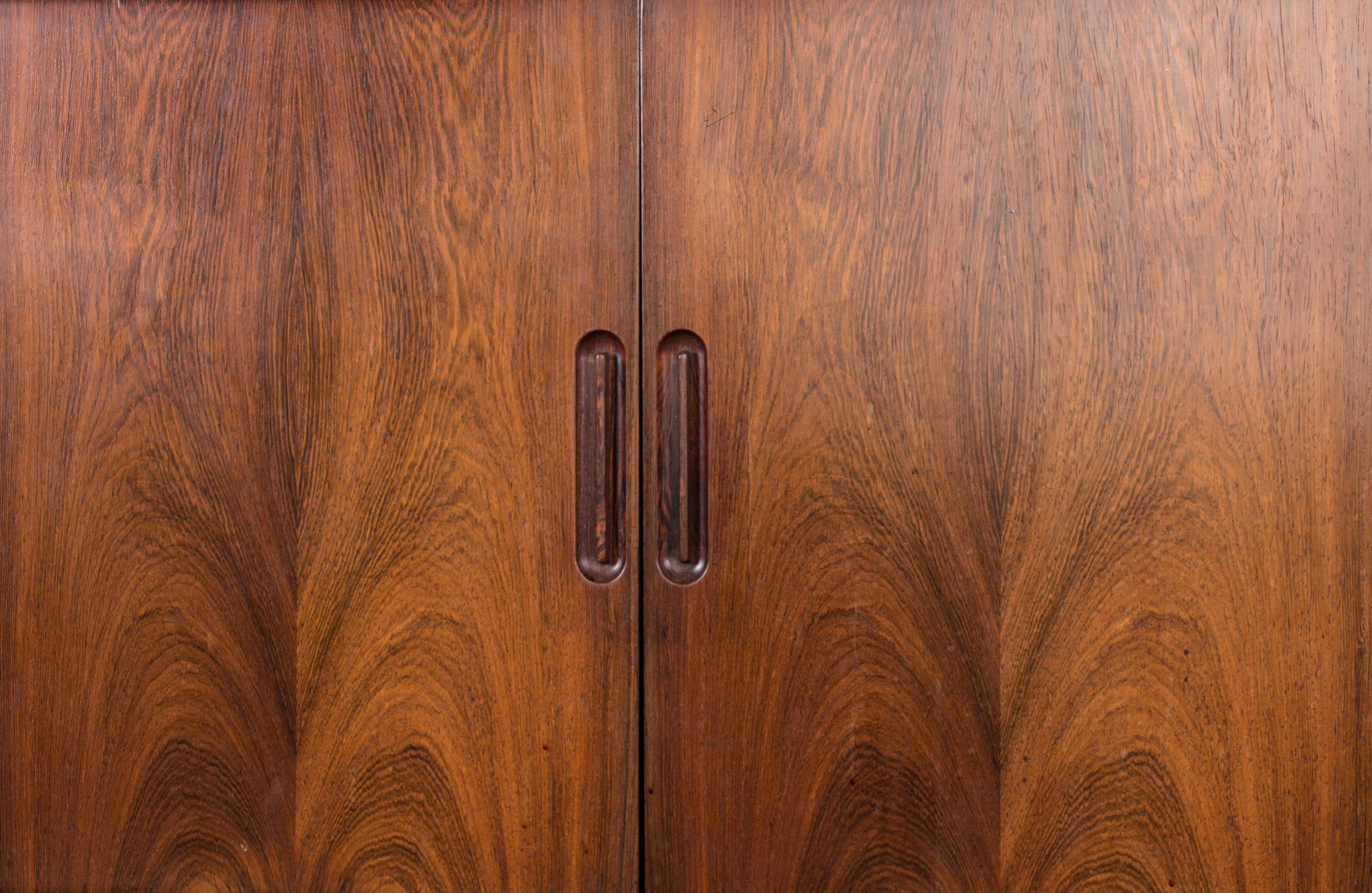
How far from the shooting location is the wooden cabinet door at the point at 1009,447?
54cm

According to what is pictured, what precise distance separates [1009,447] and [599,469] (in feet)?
0.99

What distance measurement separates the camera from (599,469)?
0.57 m

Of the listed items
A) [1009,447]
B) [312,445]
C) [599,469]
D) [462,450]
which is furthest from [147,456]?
[1009,447]

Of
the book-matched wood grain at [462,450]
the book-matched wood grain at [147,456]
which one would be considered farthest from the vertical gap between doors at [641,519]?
the book-matched wood grain at [147,456]

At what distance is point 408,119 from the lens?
1.91 ft

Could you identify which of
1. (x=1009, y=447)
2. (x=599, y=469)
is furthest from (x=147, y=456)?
(x=1009, y=447)

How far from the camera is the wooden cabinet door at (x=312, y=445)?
1.87 feet

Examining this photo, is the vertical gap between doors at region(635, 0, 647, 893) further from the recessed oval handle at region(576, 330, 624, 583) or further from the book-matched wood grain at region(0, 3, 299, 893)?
the book-matched wood grain at region(0, 3, 299, 893)

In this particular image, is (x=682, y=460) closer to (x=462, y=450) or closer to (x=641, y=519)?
(x=641, y=519)

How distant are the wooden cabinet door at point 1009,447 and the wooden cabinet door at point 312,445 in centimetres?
7

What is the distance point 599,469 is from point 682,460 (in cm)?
6

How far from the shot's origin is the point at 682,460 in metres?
0.56

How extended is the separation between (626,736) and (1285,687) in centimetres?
47

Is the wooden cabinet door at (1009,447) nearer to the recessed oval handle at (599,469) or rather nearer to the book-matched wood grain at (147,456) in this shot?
the recessed oval handle at (599,469)
